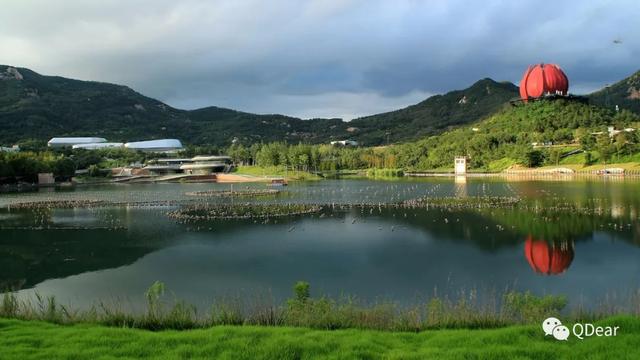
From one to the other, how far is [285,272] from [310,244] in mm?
6437

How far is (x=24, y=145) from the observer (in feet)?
421

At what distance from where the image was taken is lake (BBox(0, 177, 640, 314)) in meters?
17.4

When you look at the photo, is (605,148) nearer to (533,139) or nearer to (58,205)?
(533,139)

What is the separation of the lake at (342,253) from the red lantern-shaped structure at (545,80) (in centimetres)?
7043

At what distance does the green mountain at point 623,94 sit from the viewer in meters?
154

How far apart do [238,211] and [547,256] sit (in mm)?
25281

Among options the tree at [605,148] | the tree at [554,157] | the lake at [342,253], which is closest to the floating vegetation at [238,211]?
the lake at [342,253]

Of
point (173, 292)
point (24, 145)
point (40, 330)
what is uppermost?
point (24, 145)

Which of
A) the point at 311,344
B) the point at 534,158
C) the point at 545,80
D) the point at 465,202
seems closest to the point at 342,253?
the point at 311,344

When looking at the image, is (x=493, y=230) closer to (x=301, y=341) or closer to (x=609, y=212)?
(x=609, y=212)

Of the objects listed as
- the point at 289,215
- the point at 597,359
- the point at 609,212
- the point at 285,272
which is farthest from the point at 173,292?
the point at 609,212

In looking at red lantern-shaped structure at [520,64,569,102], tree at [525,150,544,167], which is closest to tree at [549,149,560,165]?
tree at [525,150,544,167]

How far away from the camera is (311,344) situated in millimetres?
7328

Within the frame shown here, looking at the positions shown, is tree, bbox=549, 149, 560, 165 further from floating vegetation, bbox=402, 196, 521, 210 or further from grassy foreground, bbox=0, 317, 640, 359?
grassy foreground, bbox=0, 317, 640, 359
